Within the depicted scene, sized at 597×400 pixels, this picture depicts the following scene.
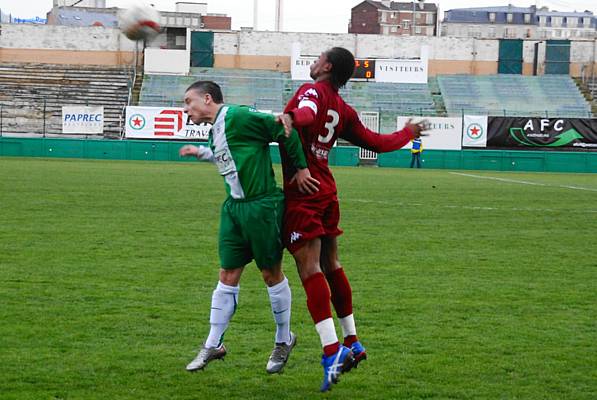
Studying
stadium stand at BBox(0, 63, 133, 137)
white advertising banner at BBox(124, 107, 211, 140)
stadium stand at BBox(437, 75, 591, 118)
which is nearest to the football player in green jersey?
white advertising banner at BBox(124, 107, 211, 140)

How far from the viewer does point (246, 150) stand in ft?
19.9

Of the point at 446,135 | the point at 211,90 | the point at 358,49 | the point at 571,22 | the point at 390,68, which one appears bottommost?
the point at 446,135

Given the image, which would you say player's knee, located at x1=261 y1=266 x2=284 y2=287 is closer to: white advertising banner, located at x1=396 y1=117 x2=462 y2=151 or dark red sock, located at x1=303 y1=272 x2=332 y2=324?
dark red sock, located at x1=303 y1=272 x2=332 y2=324

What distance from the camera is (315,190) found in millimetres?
6023

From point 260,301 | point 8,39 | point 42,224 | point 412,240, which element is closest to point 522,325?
point 260,301

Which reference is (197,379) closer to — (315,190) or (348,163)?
(315,190)

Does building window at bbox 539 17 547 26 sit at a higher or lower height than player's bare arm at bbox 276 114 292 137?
higher

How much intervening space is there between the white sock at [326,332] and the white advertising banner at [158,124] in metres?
39.8

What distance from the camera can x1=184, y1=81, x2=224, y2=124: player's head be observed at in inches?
244

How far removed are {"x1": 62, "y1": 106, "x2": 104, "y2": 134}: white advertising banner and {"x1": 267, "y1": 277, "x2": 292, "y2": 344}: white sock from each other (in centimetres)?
4065

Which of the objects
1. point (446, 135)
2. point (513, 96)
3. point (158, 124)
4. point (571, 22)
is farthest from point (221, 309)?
point (571, 22)

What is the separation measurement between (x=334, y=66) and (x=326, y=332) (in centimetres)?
174

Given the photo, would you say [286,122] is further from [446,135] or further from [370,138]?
[446,135]

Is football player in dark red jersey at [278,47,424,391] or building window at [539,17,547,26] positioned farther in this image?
building window at [539,17,547,26]
